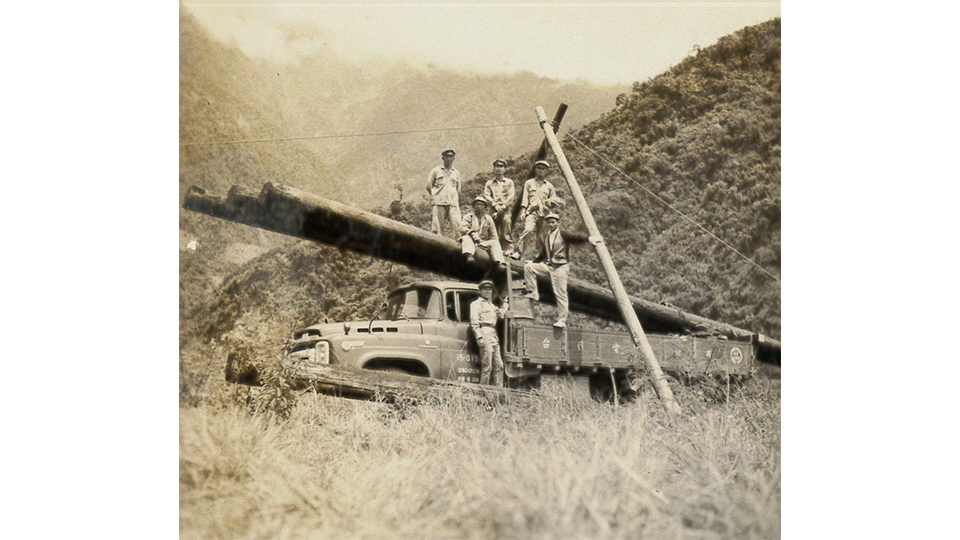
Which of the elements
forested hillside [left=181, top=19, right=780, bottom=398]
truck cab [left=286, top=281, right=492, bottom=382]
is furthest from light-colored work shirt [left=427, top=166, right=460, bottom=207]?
truck cab [left=286, top=281, right=492, bottom=382]

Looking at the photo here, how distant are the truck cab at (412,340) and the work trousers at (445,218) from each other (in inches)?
22.0

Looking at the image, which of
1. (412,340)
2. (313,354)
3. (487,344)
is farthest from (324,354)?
(487,344)

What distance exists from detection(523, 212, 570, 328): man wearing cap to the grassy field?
0.84m

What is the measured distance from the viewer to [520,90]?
7.43 meters

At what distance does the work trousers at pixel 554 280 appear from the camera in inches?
277

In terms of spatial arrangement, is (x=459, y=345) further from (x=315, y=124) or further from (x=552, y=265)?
(x=315, y=124)

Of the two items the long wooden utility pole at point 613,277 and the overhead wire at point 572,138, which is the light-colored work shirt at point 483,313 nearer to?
the long wooden utility pole at point 613,277

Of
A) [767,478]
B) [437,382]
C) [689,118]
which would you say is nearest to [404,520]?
[437,382]

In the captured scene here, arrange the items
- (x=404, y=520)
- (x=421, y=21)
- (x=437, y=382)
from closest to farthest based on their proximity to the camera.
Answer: (x=404, y=520) → (x=437, y=382) → (x=421, y=21)

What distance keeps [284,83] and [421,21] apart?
1.39 metres

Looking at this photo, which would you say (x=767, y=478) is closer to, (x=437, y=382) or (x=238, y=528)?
(x=437, y=382)

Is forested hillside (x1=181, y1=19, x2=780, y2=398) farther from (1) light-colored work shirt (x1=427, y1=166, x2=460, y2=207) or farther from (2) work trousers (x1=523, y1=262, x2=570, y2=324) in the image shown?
(2) work trousers (x1=523, y1=262, x2=570, y2=324)

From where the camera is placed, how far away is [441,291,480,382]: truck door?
673cm

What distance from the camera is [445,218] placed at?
7211 mm
